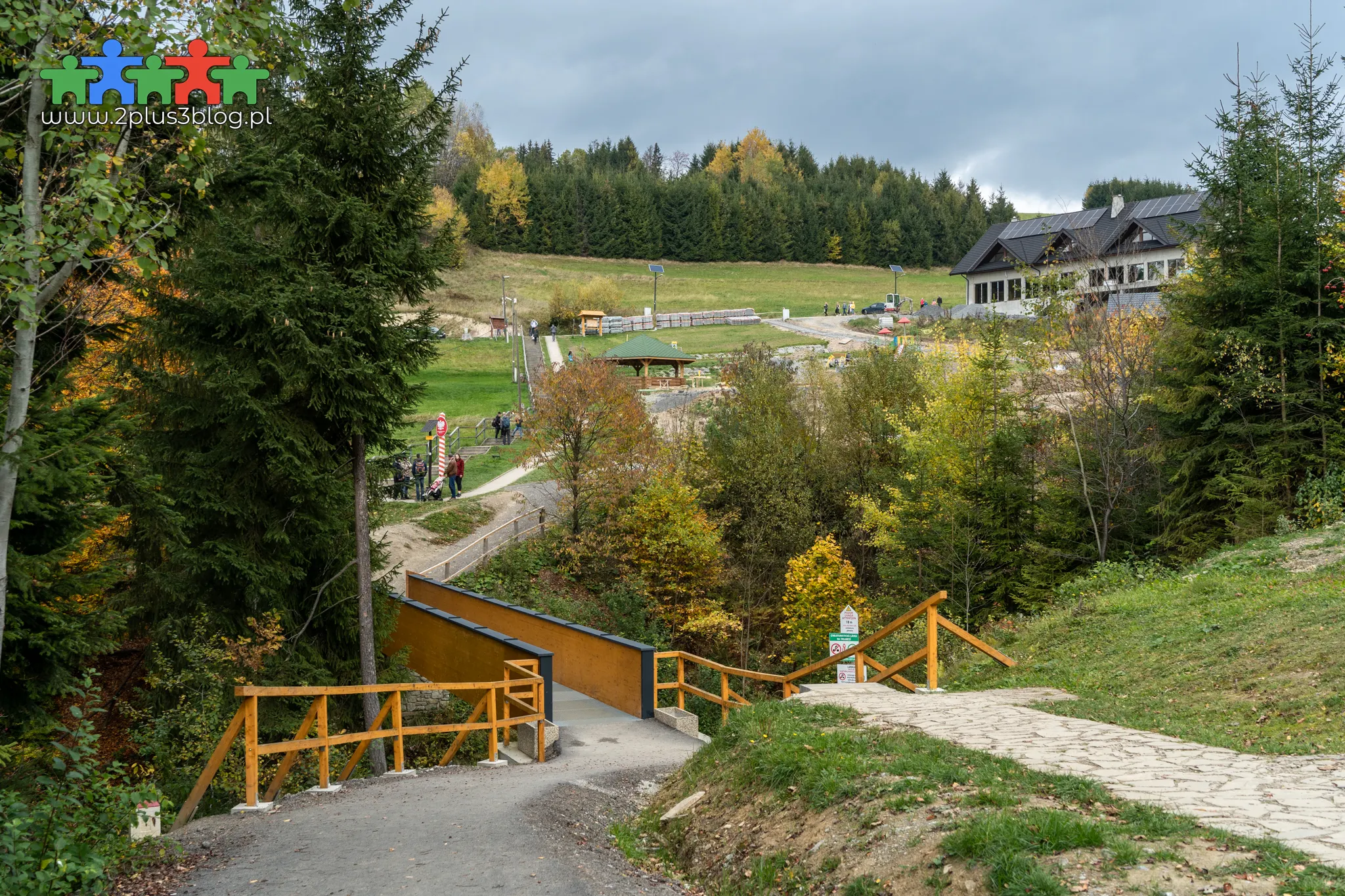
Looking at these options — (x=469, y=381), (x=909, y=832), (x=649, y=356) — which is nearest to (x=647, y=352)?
(x=649, y=356)

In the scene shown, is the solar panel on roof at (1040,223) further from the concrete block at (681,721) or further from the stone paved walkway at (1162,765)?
the stone paved walkway at (1162,765)

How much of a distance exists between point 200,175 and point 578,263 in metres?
116

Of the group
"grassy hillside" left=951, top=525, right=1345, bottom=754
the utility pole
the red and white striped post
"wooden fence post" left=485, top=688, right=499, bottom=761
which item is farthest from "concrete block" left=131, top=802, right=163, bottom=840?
the utility pole

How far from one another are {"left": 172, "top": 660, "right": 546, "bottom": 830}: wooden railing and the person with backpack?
20.9 metres

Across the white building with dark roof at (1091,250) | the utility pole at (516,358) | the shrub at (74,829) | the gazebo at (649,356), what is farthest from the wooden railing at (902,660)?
the gazebo at (649,356)

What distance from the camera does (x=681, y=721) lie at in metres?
14.3

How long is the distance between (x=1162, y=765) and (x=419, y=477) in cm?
2977

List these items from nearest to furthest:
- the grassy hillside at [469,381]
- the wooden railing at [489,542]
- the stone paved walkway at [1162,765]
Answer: the stone paved walkway at [1162,765] → the wooden railing at [489,542] → the grassy hillside at [469,381]

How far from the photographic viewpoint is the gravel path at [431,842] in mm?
6312

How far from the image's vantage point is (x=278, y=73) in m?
13.4

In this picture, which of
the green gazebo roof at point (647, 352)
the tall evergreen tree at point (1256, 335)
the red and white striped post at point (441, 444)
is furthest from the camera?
the green gazebo roof at point (647, 352)

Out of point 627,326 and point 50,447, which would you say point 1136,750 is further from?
point 627,326

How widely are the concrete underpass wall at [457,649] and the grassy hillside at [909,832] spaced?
500cm

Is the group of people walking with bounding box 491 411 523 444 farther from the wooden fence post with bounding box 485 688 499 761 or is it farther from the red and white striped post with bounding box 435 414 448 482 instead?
the wooden fence post with bounding box 485 688 499 761
